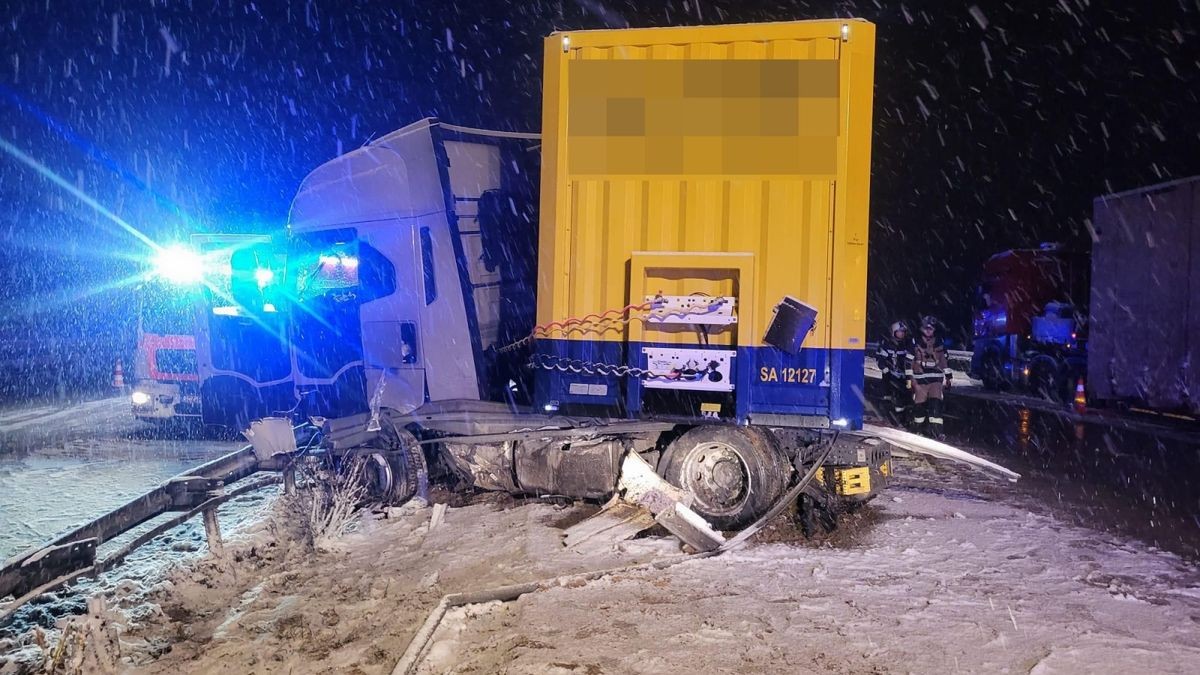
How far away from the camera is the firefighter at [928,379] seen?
10211 millimetres

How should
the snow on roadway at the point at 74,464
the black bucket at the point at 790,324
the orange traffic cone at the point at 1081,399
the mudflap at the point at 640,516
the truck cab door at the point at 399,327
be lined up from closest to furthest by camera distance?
1. the mudflap at the point at 640,516
2. the black bucket at the point at 790,324
3. the snow on roadway at the point at 74,464
4. the truck cab door at the point at 399,327
5. the orange traffic cone at the point at 1081,399

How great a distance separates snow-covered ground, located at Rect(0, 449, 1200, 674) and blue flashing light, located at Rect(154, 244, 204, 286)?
646cm

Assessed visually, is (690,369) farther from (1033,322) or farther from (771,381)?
(1033,322)

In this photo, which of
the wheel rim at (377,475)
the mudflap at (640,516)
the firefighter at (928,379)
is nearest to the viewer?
the mudflap at (640,516)

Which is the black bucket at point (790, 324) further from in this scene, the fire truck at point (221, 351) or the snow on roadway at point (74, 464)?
the fire truck at point (221, 351)

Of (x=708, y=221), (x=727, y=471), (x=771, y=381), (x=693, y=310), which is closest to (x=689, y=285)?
(x=693, y=310)

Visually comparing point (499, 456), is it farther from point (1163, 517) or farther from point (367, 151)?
point (1163, 517)

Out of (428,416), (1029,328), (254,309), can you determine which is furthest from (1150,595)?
(1029,328)

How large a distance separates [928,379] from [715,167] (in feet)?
18.4

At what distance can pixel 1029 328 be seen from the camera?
18.0m

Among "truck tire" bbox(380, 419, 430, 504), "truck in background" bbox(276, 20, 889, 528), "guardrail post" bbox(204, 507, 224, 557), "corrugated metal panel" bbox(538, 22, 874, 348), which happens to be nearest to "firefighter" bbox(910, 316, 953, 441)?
"truck in background" bbox(276, 20, 889, 528)

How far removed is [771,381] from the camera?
597 cm

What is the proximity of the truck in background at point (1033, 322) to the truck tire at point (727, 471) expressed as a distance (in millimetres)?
12485

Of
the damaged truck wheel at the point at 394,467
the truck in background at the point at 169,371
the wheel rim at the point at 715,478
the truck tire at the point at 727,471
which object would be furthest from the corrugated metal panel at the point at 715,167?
the truck in background at the point at 169,371
